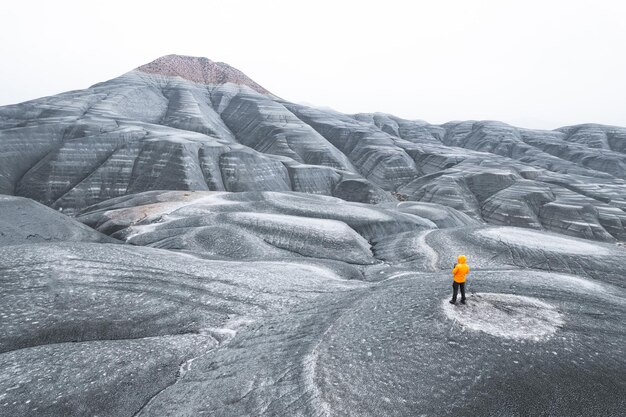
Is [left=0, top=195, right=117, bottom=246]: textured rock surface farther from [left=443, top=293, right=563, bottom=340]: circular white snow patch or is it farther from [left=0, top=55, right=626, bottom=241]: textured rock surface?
[left=443, top=293, right=563, bottom=340]: circular white snow patch

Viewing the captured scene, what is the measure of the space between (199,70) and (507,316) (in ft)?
432

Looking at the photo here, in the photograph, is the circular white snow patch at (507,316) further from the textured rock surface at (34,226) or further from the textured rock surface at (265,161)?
the textured rock surface at (265,161)

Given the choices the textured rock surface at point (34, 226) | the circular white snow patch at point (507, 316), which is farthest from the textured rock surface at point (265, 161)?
the circular white snow patch at point (507, 316)

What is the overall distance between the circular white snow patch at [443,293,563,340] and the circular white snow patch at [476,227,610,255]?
1383 centimetres

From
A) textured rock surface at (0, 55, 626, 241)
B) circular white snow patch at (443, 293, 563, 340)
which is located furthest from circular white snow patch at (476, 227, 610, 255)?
textured rock surface at (0, 55, 626, 241)

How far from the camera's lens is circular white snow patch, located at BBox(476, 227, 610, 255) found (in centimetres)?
2206

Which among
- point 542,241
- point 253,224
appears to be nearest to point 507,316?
point 542,241

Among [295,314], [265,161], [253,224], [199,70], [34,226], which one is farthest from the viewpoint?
[199,70]

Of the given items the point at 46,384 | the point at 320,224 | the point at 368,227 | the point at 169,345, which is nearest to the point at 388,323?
the point at 169,345

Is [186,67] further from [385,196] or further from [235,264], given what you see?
[235,264]

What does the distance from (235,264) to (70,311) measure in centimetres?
739

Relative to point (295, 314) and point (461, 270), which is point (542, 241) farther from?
point (295, 314)

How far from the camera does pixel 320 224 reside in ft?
86.2

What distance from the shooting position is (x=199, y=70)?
119812mm
